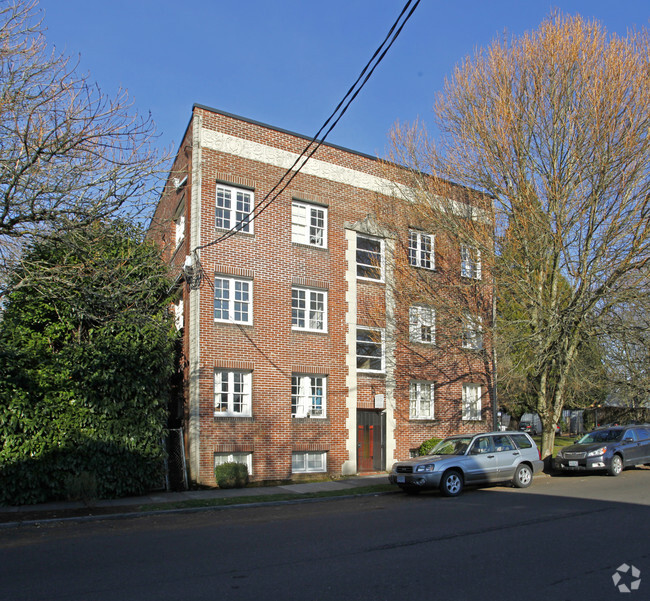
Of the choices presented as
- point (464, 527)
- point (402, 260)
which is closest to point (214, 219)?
point (402, 260)

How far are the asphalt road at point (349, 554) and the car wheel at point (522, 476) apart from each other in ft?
7.97

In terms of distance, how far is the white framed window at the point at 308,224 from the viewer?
66.0 feet

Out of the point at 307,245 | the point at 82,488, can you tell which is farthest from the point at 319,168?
the point at 82,488

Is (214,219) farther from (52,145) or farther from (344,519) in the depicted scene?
(344,519)

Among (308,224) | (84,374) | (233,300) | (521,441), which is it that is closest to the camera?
(84,374)

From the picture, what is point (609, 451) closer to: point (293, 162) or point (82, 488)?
point (293, 162)

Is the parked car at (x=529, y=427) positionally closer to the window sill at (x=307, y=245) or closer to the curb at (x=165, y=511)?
the window sill at (x=307, y=245)

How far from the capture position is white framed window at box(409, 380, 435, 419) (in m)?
21.9

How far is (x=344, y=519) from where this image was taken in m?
11.4

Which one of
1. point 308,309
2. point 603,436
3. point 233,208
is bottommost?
point 603,436

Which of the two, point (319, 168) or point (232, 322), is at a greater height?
point (319, 168)

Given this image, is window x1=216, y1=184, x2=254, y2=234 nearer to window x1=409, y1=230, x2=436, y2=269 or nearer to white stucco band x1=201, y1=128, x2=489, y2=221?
white stucco band x1=201, y1=128, x2=489, y2=221

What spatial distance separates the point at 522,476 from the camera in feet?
51.2

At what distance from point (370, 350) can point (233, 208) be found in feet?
22.4
